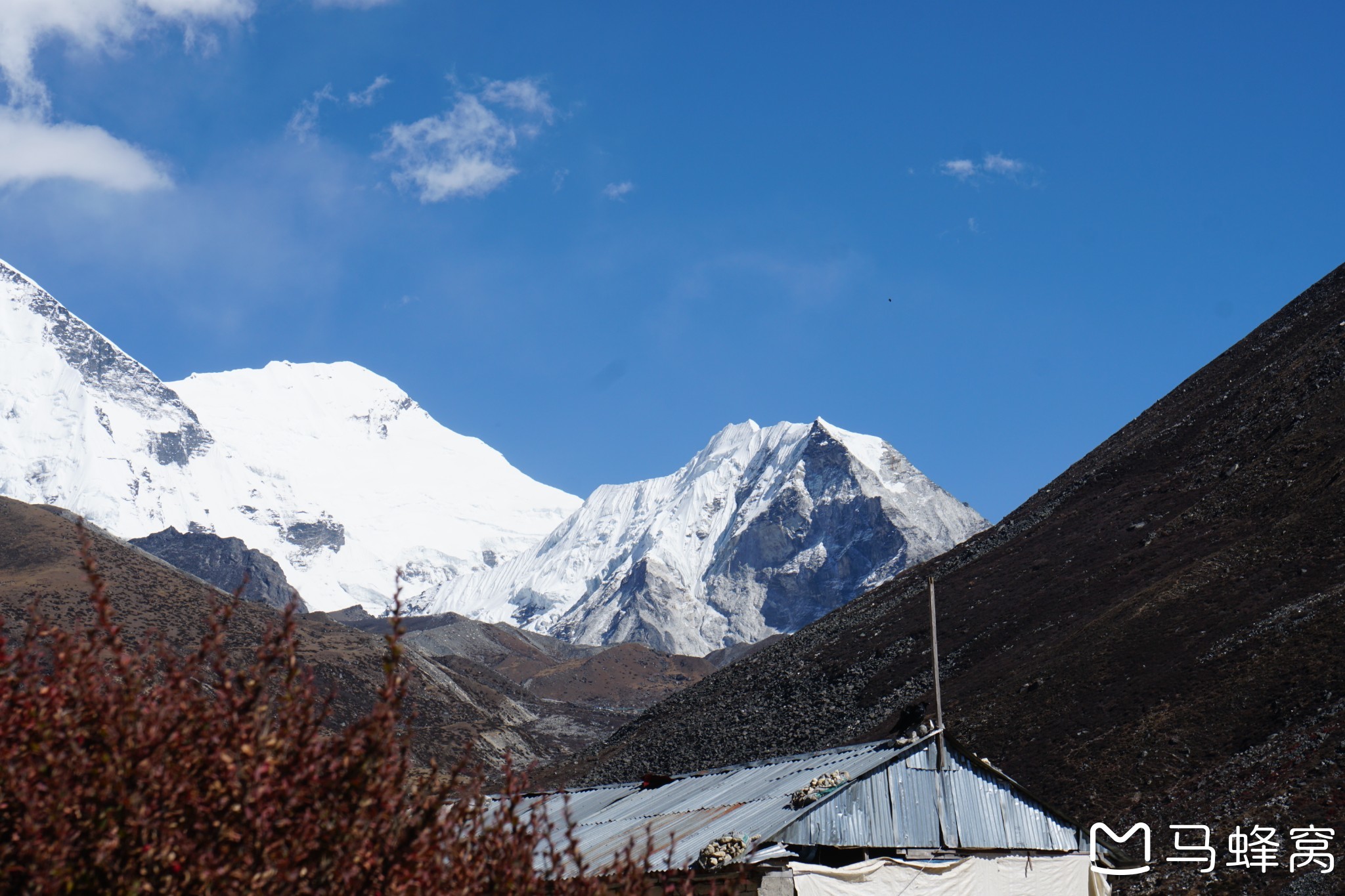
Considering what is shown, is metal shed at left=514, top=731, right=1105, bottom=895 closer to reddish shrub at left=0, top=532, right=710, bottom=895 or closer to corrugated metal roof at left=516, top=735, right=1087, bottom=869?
corrugated metal roof at left=516, top=735, right=1087, bottom=869

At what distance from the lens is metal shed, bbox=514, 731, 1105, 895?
1748 cm

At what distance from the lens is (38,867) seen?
5148 mm

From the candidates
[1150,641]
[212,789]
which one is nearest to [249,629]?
[1150,641]

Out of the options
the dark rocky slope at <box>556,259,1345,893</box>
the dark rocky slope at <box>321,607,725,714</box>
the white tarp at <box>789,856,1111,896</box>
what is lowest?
the white tarp at <box>789,856,1111,896</box>

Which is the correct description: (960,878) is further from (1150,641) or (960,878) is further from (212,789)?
(1150,641)

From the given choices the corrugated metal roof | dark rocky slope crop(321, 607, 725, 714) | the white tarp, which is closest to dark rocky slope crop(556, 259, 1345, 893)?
the corrugated metal roof

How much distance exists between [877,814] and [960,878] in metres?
1.50

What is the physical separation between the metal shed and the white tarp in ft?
0.19

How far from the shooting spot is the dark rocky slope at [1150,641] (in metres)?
35.0

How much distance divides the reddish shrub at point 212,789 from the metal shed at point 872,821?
11.0 metres

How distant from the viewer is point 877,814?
1827 cm

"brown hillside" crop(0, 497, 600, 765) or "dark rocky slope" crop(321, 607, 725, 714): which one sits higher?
"dark rocky slope" crop(321, 607, 725, 714)

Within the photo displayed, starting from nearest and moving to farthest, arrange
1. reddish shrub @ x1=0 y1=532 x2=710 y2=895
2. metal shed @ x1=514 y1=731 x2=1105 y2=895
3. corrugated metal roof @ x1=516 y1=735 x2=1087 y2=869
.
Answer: reddish shrub @ x1=0 y1=532 x2=710 y2=895 < metal shed @ x1=514 y1=731 x2=1105 y2=895 < corrugated metal roof @ x1=516 y1=735 x2=1087 y2=869

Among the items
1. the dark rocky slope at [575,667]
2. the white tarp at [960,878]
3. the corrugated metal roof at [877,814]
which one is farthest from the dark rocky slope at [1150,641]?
the dark rocky slope at [575,667]
